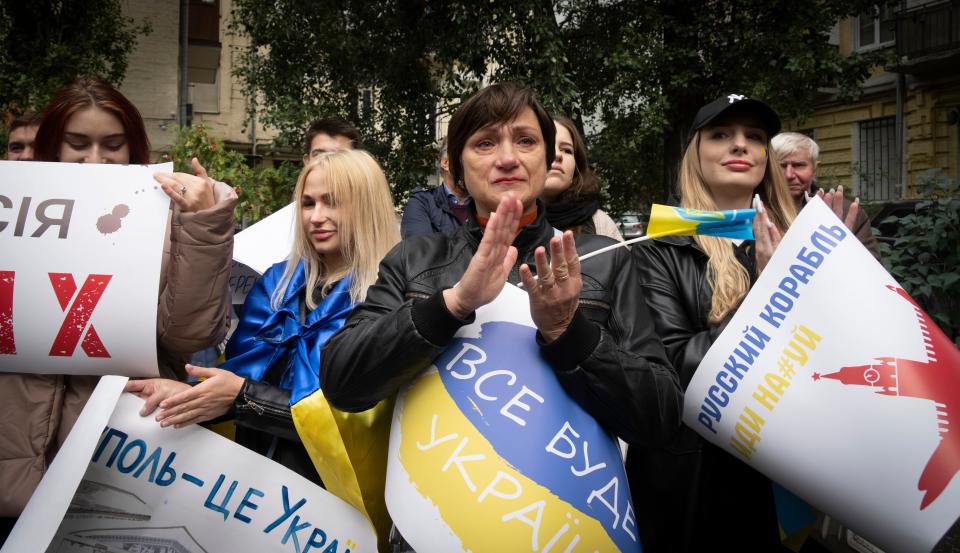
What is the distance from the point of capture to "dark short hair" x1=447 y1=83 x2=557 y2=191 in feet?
6.37

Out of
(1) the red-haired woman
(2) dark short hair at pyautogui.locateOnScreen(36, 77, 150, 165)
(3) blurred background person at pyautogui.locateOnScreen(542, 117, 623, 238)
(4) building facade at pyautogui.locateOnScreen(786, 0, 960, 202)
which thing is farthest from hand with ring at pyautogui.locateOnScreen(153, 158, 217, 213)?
(4) building facade at pyautogui.locateOnScreen(786, 0, 960, 202)

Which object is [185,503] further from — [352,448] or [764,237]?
[764,237]

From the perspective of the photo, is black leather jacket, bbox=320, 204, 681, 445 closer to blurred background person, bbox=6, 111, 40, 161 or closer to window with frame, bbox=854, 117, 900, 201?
blurred background person, bbox=6, 111, 40, 161

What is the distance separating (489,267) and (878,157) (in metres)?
21.4

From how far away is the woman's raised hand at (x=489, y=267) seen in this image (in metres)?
1.57

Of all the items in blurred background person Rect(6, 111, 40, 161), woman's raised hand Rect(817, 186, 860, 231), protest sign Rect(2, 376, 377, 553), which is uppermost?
blurred background person Rect(6, 111, 40, 161)

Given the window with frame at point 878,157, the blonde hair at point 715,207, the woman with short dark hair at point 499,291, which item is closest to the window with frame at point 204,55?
the window with frame at point 878,157

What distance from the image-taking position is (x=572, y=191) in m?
3.55

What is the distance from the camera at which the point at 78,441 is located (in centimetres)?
192

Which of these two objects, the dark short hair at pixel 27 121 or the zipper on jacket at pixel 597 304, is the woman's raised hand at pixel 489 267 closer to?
the zipper on jacket at pixel 597 304

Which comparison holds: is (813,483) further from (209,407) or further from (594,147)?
(594,147)

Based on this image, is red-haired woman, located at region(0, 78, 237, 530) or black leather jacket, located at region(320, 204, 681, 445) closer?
black leather jacket, located at region(320, 204, 681, 445)

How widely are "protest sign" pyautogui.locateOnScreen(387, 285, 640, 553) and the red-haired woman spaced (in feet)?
2.51

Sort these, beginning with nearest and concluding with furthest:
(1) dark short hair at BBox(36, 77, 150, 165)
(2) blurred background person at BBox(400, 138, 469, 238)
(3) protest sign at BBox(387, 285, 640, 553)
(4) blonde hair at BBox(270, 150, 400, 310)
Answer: (3) protest sign at BBox(387, 285, 640, 553) → (1) dark short hair at BBox(36, 77, 150, 165) → (4) blonde hair at BBox(270, 150, 400, 310) → (2) blurred background person at BBox(400, 138, 469, 238)
